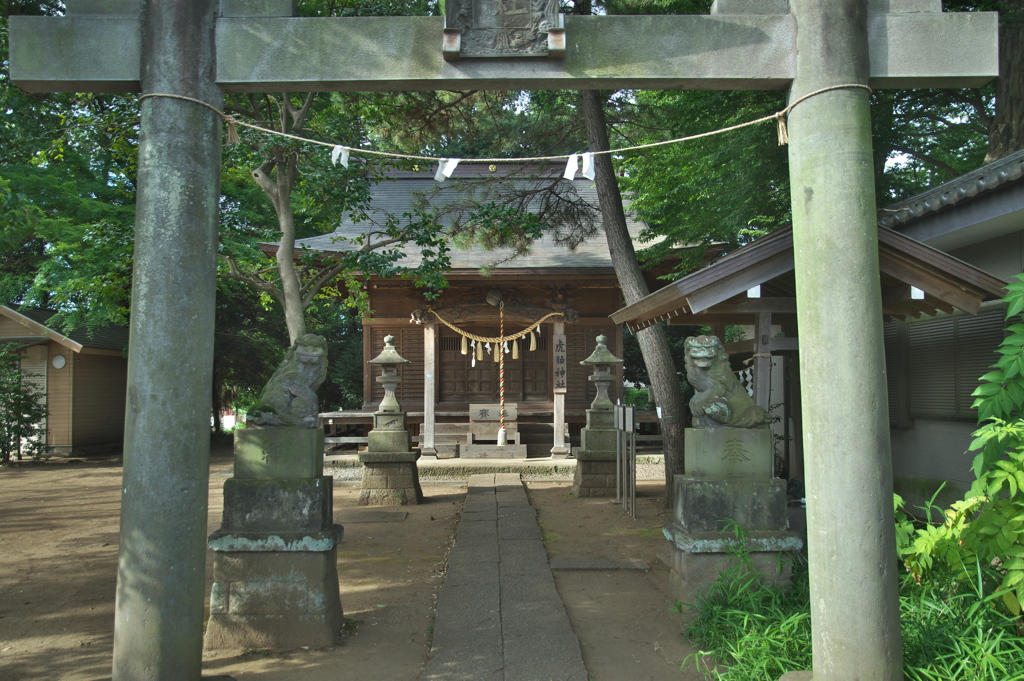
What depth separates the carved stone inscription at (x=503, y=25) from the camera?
3.77m

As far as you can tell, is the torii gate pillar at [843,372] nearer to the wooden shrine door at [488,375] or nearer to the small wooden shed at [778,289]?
the small wooden shed at [778,289]

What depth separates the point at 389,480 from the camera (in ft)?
34.4

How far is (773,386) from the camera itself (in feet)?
33.5

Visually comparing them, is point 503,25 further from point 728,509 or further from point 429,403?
point 429,403

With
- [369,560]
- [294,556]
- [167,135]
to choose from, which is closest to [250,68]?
[167,135]

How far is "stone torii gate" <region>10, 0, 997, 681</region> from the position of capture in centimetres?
346

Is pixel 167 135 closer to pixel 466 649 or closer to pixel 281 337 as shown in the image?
pixel 466 649

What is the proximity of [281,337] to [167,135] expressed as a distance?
1774 centimetres

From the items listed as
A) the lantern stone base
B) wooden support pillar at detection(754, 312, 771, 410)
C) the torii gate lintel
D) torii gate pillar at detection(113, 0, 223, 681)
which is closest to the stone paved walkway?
torii gate pillar at detection(113, 0, 223, 681)

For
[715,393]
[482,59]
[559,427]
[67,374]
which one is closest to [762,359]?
[715,393]

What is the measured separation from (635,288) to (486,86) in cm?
554

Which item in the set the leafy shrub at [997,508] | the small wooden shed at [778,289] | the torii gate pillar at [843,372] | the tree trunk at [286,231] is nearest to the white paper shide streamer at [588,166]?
the torii gate pillar at [843,372]

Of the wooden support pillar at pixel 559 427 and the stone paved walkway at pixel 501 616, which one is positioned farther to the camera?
the wooden support pillar at pixel 559 427

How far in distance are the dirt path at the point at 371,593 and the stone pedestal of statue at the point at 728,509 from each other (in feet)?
1.92
